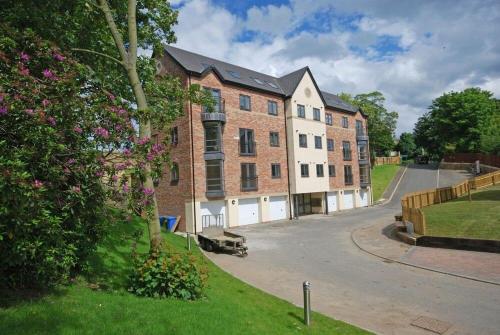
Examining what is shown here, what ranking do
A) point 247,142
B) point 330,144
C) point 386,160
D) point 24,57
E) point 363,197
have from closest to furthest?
point 24,57 → point 247,142 → point 330,144 → point 363,197 → point 386,160

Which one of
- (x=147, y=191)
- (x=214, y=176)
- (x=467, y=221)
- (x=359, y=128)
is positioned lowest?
(x=467, y=221)

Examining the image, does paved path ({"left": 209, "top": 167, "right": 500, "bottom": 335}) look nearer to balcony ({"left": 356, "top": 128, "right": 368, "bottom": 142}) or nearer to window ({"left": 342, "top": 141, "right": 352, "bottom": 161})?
window ({"left": 342, "top": 141, "right": 352, "bottom": 161})

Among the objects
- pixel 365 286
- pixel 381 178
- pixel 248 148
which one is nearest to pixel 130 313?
pixel 365 286

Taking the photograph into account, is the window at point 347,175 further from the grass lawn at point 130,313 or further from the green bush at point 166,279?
the green bush at point 166,279

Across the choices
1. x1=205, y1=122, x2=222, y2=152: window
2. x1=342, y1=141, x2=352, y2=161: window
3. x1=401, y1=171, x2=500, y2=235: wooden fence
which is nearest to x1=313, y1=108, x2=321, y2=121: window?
x1=342, y1=141, x2=352, y2=161: window

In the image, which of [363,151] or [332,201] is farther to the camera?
[363,151]

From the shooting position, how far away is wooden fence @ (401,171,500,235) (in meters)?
18.1

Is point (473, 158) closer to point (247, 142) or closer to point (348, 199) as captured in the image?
point (348, 199)

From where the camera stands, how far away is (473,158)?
53.5m

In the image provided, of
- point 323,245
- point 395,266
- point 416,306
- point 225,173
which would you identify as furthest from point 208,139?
point 416,306

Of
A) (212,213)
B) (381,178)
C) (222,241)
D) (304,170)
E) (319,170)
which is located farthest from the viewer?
(381,178)

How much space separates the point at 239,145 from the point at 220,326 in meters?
21.9

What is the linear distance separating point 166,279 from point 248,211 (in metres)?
20.7

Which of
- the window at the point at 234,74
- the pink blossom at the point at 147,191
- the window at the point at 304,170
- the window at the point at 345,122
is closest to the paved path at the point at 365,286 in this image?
the pink blossom at the point at 147,191
